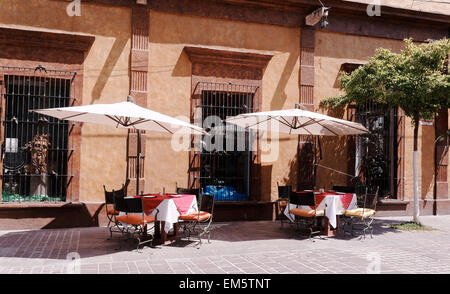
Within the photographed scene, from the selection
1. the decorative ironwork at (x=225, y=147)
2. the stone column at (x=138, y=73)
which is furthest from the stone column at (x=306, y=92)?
the stone column at (x=138, y=73)

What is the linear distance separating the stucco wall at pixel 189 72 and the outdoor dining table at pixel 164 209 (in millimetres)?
2103

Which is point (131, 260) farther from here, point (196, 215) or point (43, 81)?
point (43, 81)

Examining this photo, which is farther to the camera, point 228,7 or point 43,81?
point 228,7

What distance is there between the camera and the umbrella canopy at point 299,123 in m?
7.48

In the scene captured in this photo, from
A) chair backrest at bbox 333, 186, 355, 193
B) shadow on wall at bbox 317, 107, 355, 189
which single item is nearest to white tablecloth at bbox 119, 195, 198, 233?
chair backrest at bbox 333, 186, 355, 193

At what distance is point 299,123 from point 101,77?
4.31 metres

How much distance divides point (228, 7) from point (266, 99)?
233 centimetres

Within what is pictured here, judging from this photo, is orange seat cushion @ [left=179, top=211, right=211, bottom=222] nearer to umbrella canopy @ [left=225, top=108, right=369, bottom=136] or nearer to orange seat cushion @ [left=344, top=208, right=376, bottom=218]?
umbrella canopy @ [left=225, top=108, right=369, bottom=136]

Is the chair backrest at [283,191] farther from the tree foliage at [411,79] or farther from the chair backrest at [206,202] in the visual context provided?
the tree foliage at [411,79]

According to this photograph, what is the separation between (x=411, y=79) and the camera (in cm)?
790

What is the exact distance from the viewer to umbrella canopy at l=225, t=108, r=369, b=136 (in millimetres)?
7484

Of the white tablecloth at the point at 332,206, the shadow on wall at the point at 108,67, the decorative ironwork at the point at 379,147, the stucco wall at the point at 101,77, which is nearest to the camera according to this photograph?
the white tablecloth at the point at 332,206

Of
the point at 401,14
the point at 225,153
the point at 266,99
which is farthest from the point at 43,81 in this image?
the point at 401,14

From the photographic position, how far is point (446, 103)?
26.7 ft
